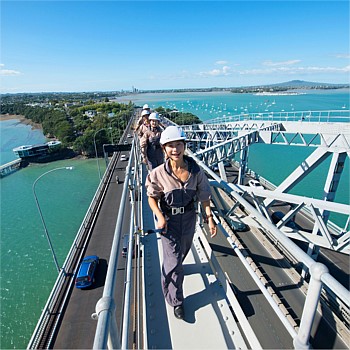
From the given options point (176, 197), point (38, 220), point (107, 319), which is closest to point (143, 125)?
point (176, 197)

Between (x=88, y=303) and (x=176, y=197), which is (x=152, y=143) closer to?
(x=176, y=197)

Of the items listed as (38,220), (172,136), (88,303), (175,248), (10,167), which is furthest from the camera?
(10,167)

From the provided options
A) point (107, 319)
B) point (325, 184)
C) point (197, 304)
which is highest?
point (107, 319)

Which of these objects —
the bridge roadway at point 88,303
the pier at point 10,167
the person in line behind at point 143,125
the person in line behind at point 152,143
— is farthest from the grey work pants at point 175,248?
the pier at point 10,167

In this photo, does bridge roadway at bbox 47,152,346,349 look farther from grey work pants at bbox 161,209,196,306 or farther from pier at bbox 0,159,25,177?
pier at bbox 0,159,25,177

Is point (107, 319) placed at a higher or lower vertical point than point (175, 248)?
higher

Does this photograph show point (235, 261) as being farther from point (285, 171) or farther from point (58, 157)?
point (58, 157)

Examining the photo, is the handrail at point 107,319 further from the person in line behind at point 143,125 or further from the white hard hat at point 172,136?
the person in line behind at point 143,125

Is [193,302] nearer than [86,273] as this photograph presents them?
Yes
